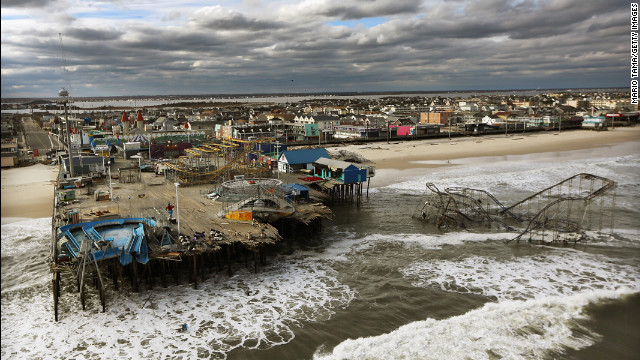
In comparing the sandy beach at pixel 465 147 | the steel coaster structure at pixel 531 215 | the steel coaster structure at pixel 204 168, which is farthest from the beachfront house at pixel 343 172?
the sandy beach at pixel 465 147

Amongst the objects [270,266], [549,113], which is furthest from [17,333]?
[549,113]

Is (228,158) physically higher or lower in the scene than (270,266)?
higher

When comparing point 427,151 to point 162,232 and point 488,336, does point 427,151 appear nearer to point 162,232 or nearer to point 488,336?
point 162,232

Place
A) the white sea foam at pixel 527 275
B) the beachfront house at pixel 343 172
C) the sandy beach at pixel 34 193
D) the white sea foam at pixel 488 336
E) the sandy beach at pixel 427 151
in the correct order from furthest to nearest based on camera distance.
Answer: the sandy beach at pixel 427 151, the beachfront house at pixel 343 172, the sandy beach at pixel 34 193, the white sea foam at pixel 527 275, the white sea foam at pixel 488 336

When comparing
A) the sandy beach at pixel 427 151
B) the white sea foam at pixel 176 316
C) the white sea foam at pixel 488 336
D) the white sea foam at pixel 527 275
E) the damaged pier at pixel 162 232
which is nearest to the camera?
the white sea foam at pixel 488 336

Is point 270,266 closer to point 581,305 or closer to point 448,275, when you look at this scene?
point 448,275

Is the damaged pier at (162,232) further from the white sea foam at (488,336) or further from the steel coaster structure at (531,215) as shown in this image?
the steel coaster structure at (531,215)
